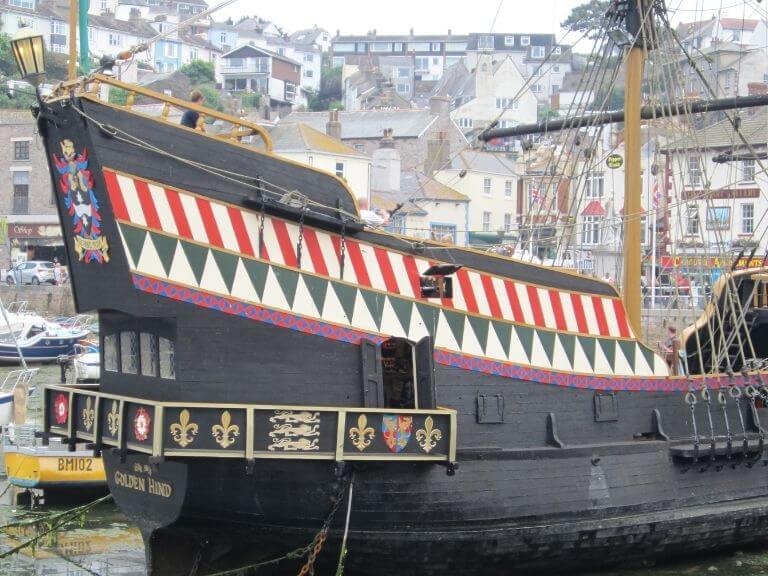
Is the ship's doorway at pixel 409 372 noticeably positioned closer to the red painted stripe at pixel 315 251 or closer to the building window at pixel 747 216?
the red painted stripe at pixel 315 251

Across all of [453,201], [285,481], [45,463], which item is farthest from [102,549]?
[453,201]

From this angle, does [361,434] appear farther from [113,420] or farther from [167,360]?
[113,420]

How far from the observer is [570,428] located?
14953mm

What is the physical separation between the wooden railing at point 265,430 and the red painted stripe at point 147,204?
5.62 ft

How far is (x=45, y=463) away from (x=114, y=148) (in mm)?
9511

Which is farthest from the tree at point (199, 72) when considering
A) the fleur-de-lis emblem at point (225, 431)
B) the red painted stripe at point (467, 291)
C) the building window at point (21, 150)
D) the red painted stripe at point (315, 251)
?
the fleur-de-lis emblem at point (225, 431)

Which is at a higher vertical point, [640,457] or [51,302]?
[51,302]

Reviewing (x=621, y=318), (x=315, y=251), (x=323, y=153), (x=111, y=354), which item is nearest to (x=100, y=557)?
(x=111, y=354)

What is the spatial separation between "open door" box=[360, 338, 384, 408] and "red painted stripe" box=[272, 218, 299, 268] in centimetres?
112

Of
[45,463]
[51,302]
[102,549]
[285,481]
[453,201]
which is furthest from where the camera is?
[453,201]

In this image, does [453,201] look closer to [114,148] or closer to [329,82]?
[114,148]

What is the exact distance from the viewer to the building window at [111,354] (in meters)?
13.9

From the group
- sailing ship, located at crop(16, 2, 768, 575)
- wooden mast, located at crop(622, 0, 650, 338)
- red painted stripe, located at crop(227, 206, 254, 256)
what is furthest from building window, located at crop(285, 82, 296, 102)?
red painted stripe, located at crop(227, 206, 254, 256)

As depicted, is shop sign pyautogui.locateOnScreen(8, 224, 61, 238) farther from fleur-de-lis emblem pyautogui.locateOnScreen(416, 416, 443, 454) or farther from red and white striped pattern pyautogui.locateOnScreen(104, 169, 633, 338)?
fleur-de-lis emblem pyautogui.locateOnScreen(416, 416, 443, 454)
